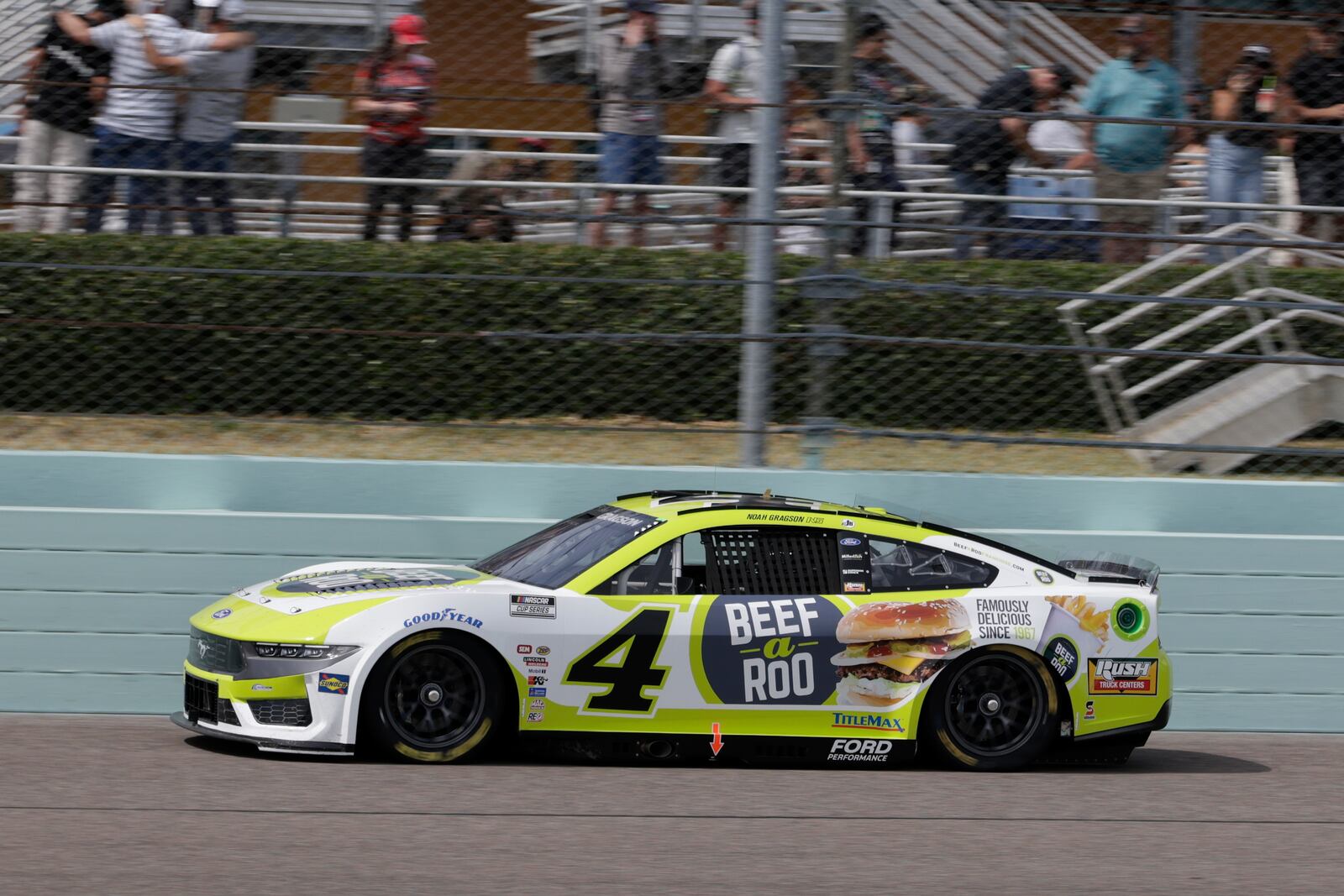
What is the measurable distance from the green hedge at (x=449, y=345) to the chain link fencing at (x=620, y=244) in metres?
0.02

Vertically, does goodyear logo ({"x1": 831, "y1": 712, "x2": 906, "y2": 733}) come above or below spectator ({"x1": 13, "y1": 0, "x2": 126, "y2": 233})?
below

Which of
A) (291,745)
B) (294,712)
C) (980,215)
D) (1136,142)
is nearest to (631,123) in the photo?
(980,215)

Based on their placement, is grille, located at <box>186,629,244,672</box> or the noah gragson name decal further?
the noah gragson name decal

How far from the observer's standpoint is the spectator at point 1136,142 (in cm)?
959

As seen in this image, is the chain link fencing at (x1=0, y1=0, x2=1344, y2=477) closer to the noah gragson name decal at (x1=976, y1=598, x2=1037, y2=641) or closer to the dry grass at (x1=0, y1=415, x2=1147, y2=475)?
the dry grass at (x1=0, y1=415, x2=1147, y2=475)

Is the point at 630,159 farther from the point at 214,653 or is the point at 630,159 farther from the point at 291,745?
the point at 291,745

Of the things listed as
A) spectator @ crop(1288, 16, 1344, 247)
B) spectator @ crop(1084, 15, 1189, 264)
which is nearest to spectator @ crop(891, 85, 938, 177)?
spectator @ crop(1084, 15, 1189, 264)

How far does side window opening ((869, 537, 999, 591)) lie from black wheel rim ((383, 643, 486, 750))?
1.78 meters

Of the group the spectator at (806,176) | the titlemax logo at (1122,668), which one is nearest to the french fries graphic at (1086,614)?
the titlemax logo at (1122,668)

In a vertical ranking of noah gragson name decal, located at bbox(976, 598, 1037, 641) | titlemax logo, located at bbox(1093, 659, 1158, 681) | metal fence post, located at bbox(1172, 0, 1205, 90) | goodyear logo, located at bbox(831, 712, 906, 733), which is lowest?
goodyear logo, located at bbox(831, 712, 906, 733)

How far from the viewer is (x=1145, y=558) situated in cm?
878

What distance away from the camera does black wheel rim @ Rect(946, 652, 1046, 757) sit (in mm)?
7461

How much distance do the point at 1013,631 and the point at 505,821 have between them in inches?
100.0

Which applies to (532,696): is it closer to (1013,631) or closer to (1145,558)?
(1013,631)
